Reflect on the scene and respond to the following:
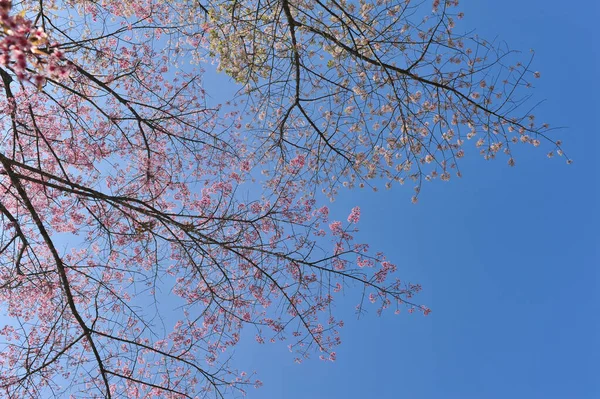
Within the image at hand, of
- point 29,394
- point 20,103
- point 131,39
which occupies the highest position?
point 131,39

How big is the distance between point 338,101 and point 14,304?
6.71 m

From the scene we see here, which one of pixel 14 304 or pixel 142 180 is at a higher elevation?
pixel 142 180

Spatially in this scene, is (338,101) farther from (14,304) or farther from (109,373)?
(14,304)

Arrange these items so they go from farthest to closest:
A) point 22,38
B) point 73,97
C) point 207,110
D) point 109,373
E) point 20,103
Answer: point 207,110 < point 73,97 < point 20,103 < point 109,373 < point 22,38

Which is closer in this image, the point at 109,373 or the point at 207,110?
the point at 109,373

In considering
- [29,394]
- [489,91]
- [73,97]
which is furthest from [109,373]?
[489,91]

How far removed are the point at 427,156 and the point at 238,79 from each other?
3333 millimetres

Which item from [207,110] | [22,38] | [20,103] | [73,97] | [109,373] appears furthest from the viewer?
[207,110]

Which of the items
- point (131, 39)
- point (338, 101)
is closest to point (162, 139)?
point (131, 39)

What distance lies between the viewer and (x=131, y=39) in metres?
7.54

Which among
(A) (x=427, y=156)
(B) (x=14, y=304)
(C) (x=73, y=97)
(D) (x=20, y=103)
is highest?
(C) (x=73, y=97)

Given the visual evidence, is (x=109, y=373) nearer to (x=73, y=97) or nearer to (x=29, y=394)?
(x=29, y=394)

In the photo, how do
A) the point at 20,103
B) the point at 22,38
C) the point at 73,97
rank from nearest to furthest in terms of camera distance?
1. the point at 22,38
2. the point at 20,103
3. the point at 73,97

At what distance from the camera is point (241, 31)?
5.86 m
